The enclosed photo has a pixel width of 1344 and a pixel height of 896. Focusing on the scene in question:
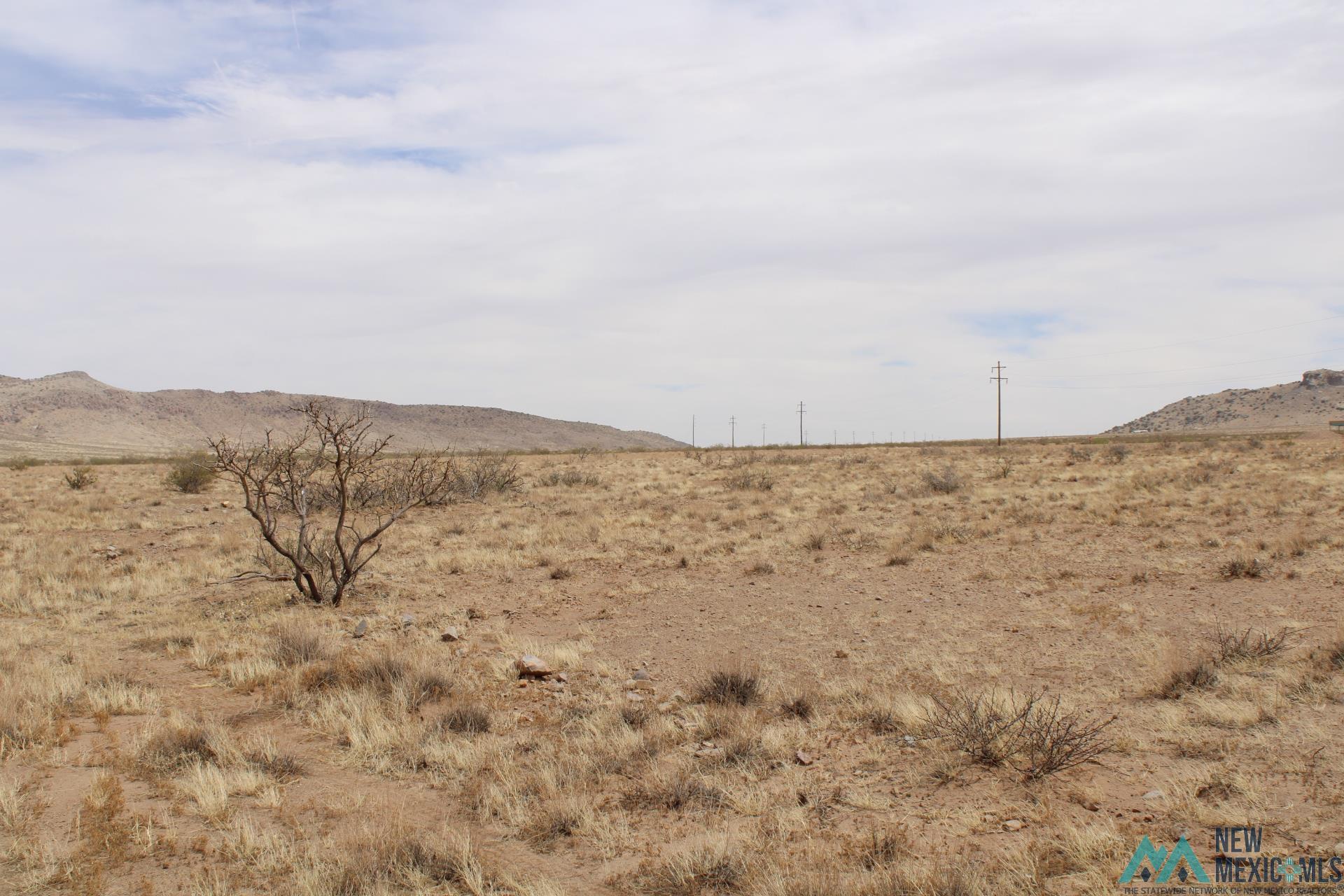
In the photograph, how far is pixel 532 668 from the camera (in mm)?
8688

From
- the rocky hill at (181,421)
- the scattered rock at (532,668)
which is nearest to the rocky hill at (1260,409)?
the rocky hill at (181,421)

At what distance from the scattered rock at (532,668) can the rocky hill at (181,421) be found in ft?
265

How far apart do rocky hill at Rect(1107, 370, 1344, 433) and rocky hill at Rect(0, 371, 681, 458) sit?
96325mm

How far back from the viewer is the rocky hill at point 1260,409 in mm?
124938

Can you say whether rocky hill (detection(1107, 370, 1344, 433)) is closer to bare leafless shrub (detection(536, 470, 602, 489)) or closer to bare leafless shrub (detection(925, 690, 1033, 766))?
bare leafless shrub (detection(536, 470, 602, 489))

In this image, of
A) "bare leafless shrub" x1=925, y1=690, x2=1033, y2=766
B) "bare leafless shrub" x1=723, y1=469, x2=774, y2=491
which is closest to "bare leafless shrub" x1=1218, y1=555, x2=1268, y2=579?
"bare leafless shrub" x1=925, y1=690, x2=1033, y2=766

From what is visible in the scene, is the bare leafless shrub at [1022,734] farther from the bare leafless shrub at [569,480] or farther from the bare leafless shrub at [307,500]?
the bare leafless shrub at [569,480]

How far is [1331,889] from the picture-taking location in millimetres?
4012

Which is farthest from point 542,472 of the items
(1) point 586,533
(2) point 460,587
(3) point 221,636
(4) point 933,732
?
(4) point 933,732

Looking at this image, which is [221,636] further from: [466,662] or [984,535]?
[984,535]

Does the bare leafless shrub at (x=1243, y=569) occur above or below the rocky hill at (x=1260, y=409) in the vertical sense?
below

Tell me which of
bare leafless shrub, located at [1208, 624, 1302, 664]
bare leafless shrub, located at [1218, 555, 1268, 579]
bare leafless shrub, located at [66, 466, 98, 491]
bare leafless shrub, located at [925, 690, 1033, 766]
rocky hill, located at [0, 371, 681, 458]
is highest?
rocky hill, located at [0, 371, 681, 458]
